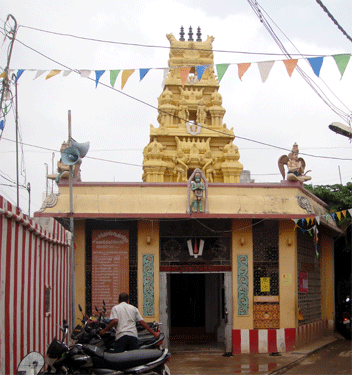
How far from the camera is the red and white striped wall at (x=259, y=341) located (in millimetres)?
14141

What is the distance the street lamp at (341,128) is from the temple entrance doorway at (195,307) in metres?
6.20

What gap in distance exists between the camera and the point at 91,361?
6.99m

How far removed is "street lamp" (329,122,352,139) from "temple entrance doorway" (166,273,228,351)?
6.20 m

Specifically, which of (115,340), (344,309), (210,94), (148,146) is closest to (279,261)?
(344,309)

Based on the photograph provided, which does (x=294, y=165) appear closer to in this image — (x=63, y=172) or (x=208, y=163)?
(x=63, y=172)

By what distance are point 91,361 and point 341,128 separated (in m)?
7.98

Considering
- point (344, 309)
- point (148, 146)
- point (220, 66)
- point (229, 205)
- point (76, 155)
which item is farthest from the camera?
point (148, 146)

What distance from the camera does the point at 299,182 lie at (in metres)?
14.9

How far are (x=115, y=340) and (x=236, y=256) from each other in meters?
6.91

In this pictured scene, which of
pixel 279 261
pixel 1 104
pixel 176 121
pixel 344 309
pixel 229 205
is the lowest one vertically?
pixel 344 309

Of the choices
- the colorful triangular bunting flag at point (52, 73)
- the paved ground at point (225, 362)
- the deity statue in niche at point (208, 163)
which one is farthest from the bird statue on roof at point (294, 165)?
the colorful triangular bunting flag at point (52, 73)

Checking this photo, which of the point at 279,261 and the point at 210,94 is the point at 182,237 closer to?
the point at 279,261

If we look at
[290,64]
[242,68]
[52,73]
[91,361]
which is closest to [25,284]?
[91,361]

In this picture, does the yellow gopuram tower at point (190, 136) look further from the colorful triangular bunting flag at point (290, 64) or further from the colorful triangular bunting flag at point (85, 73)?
the colorful triangular bunting flag at point (290, 64)
